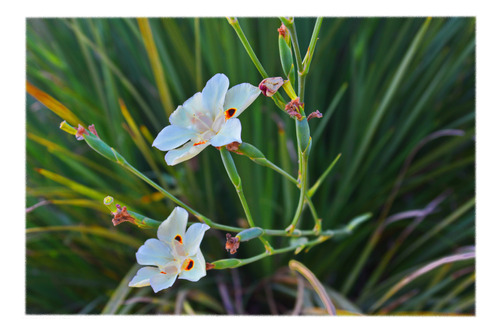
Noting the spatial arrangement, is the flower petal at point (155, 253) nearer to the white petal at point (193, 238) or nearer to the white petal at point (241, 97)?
the white petal at point (193, 238)

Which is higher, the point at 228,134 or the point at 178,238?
the point at 228,134

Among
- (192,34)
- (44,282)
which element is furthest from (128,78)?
(44,282)

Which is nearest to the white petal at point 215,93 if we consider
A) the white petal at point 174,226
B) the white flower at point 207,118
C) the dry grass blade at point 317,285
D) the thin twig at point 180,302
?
the white flower at point 207,118

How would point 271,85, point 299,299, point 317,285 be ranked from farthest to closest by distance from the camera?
point 299,299
point 317,285
point 271,85

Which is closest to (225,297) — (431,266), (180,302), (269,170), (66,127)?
(180,302)

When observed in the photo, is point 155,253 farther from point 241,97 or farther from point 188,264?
point 241,97

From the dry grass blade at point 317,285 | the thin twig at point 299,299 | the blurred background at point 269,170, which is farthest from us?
the blurred background at point 269,170

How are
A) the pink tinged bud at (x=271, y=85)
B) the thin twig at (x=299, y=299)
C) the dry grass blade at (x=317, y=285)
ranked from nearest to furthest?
the pink tinged bud at (x=271, y=85) → the dry grass blade at (x=317, y=285) → the thin twig at (x=299, y=299)

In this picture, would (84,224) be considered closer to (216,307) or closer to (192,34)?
(216,307)
